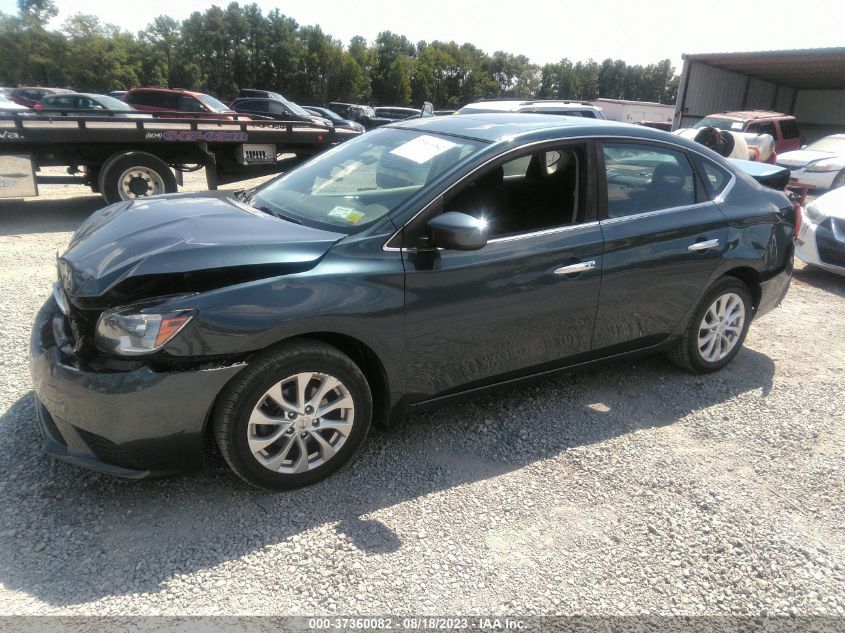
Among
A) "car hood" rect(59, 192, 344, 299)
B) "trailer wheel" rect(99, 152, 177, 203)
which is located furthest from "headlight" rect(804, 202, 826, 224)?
"trailer wheel" rect(99, 152, 177, 203)

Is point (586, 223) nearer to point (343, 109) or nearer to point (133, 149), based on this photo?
point (133, 149)

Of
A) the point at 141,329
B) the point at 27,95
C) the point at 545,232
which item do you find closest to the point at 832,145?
the point at 545,232

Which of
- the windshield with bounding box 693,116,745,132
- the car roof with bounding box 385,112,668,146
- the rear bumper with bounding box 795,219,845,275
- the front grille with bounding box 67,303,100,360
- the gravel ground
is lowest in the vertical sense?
the gravel ground

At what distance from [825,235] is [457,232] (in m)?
5.92

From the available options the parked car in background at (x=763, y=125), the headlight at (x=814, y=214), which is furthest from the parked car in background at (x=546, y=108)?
the parked car in background at (x=763, y=125)

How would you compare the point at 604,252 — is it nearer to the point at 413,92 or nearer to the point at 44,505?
the point at 44,505

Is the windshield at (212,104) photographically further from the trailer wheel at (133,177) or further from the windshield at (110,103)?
the trailer wheel at (133,177)

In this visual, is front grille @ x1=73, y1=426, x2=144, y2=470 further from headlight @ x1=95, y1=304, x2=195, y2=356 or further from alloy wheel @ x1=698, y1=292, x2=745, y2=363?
alloy wheel @ x1=698, y1=292, x2=745, y2=363

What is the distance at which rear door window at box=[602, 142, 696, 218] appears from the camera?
355 centimetres

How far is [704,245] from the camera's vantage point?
3.87 m

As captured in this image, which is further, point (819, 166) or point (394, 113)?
point (394, 113)

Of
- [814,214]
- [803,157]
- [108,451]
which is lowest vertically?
[108,451]

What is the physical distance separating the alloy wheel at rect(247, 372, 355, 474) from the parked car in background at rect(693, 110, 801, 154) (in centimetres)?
1584

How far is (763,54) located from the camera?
2091 cm
